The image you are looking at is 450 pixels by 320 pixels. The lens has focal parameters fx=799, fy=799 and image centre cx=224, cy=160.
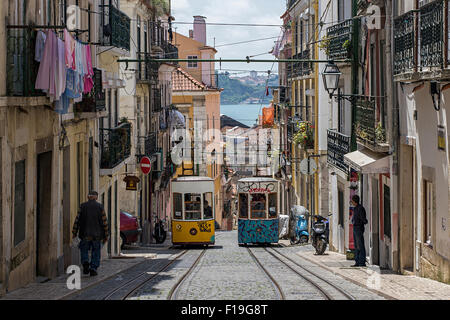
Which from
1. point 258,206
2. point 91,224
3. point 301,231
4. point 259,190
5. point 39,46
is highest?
point 39,46

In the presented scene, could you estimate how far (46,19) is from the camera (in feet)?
47.9

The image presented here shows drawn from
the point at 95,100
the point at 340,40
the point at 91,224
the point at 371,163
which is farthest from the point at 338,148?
the point at 91,224

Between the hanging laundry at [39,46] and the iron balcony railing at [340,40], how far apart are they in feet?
34.7

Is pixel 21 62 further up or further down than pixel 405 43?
further down

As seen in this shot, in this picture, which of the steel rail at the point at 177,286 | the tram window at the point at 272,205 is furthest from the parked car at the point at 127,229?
the steel rail at the point at 177,286

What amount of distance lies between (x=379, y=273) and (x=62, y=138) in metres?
6.75

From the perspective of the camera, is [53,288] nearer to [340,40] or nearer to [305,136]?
[340,40]

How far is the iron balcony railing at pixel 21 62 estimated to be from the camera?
448 inches

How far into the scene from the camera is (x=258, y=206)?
27922mm

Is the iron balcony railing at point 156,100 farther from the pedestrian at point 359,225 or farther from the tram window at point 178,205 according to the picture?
the pedestrian at point 359,225

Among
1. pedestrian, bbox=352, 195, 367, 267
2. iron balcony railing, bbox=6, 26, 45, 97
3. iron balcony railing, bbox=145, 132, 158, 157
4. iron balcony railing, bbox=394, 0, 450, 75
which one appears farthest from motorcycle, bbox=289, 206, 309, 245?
iron balcony railing, bbox=6, 26, 45, 97

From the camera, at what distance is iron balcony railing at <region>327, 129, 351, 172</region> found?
2260cm

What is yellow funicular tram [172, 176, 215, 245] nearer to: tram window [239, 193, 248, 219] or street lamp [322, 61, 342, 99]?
tram window [239, 193, 248, 219]

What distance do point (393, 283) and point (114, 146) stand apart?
37.3ft
